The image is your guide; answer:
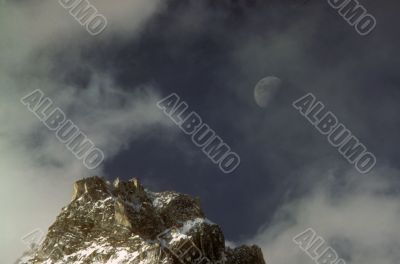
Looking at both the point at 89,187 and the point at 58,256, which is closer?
the point at 58,256

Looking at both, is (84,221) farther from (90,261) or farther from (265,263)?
(265,263)

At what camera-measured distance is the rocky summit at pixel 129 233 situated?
13850 centimetres

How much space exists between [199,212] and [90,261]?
42472mm

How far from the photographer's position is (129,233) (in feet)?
479

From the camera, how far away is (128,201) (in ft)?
526

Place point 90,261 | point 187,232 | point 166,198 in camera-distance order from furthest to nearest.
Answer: point 166,198 → point 187,232 → point 90,261

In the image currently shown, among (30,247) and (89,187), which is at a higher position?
(89,187)

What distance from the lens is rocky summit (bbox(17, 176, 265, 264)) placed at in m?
138

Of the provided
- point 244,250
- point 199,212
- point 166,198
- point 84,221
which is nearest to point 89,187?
point 84,221

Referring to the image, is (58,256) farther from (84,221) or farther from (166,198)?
(166,198)

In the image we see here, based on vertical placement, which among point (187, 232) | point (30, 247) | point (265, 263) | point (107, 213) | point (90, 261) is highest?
point (265, 263)

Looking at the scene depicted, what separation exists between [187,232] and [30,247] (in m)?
51.8

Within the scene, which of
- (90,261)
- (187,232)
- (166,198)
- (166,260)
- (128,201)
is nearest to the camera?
(166,260)

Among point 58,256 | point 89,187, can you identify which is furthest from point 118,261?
point 89,187
